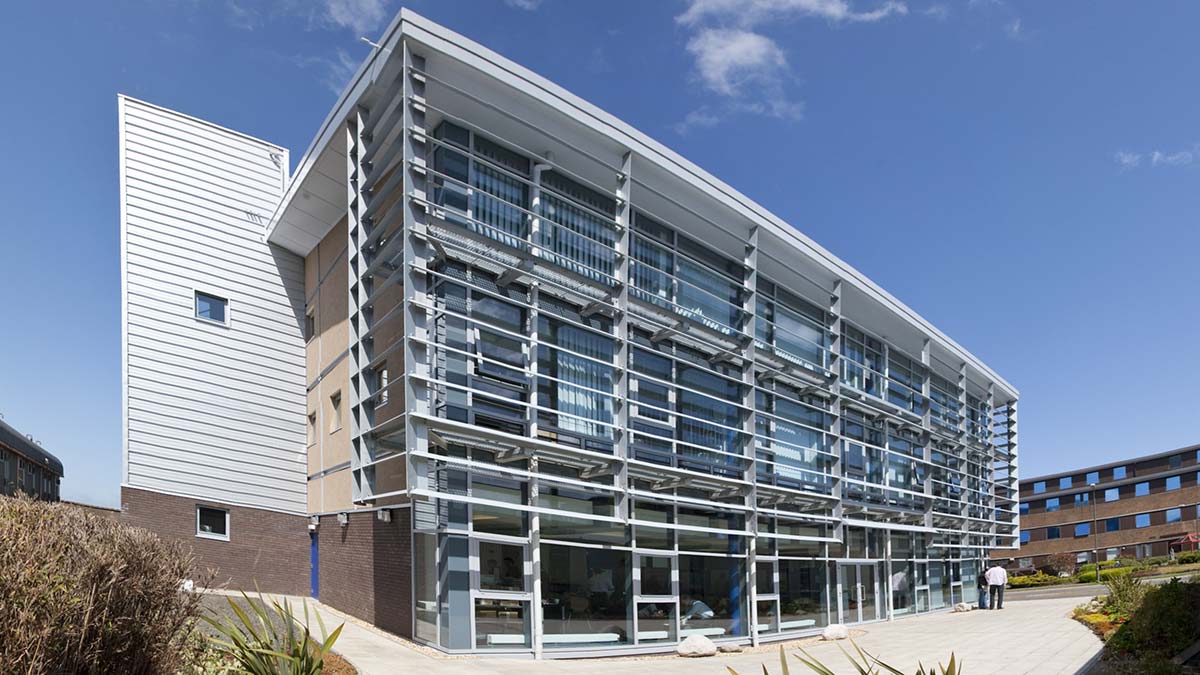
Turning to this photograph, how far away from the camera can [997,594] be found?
98.8ft

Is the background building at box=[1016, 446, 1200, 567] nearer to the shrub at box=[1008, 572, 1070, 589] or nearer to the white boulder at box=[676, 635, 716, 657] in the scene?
the shrub at box=[1008, 572, 1070, 589]

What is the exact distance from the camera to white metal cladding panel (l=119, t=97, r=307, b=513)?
20906 millimetres

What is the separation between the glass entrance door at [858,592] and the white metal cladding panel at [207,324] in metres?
14.4

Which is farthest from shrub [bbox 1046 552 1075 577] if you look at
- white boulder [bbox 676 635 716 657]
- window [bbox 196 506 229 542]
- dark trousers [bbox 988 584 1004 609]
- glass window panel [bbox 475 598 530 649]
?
window [bbox 196 506 229 542]

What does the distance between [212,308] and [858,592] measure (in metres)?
18.9

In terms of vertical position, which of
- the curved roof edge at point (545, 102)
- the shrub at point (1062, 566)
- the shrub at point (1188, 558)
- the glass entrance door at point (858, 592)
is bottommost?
the shrub at point (1062, 566)

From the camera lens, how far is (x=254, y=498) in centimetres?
2205

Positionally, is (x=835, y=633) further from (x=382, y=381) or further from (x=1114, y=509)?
(x=1114, y=509)

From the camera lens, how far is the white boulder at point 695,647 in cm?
1677

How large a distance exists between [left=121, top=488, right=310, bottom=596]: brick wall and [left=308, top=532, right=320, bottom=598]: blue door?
0.10 meters

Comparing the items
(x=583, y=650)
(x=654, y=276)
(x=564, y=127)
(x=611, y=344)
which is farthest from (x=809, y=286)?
(x=583, y=650)

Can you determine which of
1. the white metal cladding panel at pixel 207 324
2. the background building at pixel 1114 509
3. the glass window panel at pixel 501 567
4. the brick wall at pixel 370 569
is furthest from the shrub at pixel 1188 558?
the white metal cladding panel at pixel 207 324

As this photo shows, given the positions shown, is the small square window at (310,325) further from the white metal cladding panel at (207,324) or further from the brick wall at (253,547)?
the brick wall at (253,547)

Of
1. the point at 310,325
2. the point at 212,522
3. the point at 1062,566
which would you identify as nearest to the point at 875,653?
the point at 212,522
